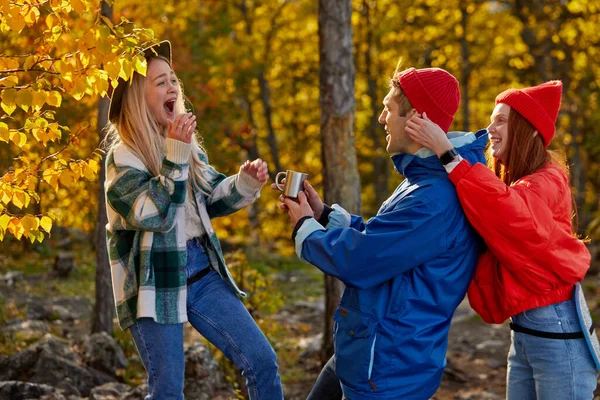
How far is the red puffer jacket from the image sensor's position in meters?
3.08

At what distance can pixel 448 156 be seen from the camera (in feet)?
10.2

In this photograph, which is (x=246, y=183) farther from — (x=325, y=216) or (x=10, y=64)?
(x=10, y=64)

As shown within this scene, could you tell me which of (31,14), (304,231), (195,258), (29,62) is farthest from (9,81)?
(304,231)

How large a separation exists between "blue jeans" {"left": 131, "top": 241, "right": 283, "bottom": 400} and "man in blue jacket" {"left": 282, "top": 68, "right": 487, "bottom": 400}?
0.47 m

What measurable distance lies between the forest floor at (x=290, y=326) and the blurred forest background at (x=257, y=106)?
0.03m

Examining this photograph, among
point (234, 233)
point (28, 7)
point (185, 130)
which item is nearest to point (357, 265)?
point (185, 130)

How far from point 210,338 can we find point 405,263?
1059 mm

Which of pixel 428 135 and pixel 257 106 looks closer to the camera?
pixel 428 135

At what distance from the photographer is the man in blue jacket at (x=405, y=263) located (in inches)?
119

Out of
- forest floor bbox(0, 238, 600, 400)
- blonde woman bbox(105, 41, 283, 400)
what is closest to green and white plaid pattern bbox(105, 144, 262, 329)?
blonde woman bbox(105, 41, 283, 400)

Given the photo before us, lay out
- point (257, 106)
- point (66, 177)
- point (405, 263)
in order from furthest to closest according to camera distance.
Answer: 1. point (257, 106)
2. point (66, 177)
3. point (405, 263)

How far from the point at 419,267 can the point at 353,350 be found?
0.41m

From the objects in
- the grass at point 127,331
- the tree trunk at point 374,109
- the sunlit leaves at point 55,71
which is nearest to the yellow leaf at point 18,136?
the sunlit leaves at point 55,71

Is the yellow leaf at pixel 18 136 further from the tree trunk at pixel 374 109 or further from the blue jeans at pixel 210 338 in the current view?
the tree trunk at pixel 374 109
